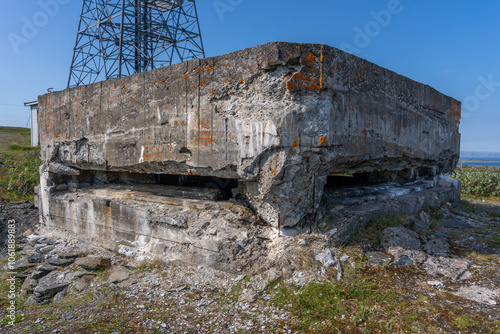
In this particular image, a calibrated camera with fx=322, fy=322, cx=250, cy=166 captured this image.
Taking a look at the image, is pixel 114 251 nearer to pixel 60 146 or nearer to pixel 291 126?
pixel 60 146

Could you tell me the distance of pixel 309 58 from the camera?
3219 millimetres

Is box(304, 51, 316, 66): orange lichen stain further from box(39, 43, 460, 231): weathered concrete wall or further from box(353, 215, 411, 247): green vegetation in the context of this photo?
box(353, 215, 411, 247): green vegetation

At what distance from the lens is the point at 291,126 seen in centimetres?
323

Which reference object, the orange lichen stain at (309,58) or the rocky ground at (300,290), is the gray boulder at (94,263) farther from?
the orange lichen stain at (309,58)

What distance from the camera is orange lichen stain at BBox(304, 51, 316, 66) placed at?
321cm

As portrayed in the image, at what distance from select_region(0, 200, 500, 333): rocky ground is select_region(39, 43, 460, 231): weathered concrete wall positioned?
0.72 metres

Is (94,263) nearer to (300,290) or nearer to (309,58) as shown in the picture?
(300,290)

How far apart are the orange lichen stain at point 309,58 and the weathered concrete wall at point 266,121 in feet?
0.05

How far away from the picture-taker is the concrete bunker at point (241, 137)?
327 centimetres

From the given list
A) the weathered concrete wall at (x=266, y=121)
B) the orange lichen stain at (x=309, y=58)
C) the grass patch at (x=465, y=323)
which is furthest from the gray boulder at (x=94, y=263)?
the grass patch at (x=465, y=323)

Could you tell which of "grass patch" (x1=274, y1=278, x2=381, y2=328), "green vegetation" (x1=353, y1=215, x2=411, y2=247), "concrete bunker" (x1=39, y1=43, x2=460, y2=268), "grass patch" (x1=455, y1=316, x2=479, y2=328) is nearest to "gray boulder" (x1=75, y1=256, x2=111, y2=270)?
"concrete bunker" (x1=39, y1=43, x2=460, y2=268)

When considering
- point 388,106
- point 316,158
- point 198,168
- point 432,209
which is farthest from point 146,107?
point 432,209

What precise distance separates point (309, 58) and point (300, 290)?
7.33 feet

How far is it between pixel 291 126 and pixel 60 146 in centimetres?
431
